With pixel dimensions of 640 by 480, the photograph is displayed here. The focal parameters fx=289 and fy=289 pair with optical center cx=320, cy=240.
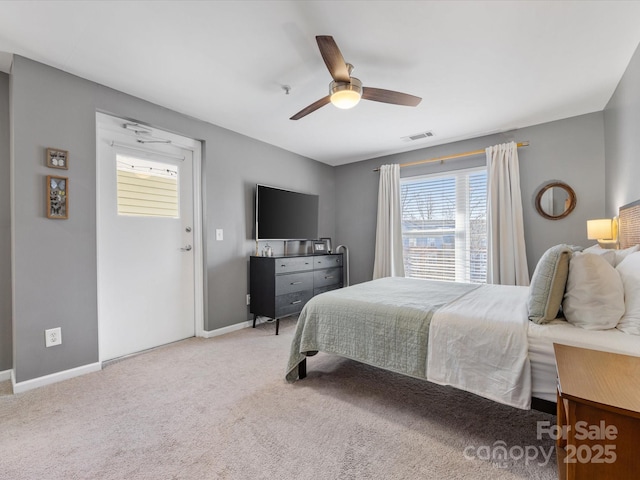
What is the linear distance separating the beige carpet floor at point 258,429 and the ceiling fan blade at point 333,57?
2214mm

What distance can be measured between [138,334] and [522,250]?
14.1 feet

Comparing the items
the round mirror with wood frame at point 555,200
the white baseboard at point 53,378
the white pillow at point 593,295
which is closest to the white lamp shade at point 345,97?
the white pillow at point 593,295

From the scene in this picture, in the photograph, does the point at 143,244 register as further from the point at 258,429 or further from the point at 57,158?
the point at 258,429

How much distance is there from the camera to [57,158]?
2.28 metres

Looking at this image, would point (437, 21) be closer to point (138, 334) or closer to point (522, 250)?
point (522, 250)

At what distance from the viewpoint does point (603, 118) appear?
306 centimetres

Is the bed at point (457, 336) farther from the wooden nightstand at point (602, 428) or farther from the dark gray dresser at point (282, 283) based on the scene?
the dark gray dresser at point (282, 283)

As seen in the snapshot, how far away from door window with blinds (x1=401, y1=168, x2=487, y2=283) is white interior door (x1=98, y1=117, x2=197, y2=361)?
3.07 m

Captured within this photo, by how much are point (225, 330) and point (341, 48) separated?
312 centimetres

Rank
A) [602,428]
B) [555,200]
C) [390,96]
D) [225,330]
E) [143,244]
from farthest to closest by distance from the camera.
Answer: [225,330]
[555,200]
[143,244]
[390,96]
[602,428]

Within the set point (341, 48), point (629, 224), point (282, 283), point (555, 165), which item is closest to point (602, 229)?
point (629, 224)

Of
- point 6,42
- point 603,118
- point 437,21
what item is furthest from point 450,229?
point 6,42

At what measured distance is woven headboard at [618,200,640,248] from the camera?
82.4 inches

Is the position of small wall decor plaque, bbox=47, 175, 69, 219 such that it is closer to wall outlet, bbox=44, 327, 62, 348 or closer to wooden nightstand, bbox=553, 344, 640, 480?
wall outlet, bbox=44, 327, 62, 348
